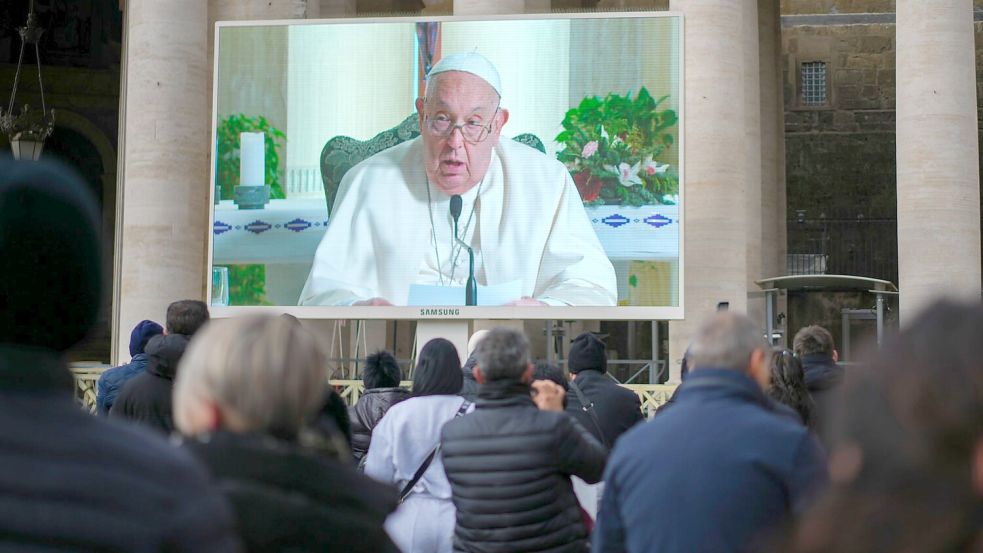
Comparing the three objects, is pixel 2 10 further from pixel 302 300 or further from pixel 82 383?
pixel 302 300

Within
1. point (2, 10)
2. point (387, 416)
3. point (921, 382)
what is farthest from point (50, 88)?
point (921, 382)

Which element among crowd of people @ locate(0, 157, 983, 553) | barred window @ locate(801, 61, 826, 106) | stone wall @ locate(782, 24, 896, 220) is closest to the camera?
crowd of people @ locate(0, 157, 983, 553)

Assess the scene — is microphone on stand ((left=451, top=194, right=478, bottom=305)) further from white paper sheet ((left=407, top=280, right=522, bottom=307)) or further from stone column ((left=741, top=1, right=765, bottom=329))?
stone column ((left=741, top=1, right=765, bottom=329))

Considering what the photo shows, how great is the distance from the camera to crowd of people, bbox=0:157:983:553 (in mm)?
1542

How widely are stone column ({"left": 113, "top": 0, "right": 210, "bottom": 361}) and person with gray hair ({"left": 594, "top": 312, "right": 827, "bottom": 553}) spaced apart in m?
12.3

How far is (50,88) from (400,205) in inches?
568

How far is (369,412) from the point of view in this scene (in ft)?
22.5

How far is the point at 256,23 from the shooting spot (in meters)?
14.8

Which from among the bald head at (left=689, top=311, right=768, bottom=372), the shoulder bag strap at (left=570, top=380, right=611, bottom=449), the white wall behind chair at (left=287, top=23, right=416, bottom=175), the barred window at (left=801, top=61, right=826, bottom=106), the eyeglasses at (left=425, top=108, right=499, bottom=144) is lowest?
the shoulder bag strap at (left=570, top=380, right=611, bottom=449)

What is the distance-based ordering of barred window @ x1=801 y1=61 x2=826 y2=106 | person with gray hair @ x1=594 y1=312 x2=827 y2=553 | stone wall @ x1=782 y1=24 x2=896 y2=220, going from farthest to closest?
barred window @ x1=801 y1=61 x2=826 y2=106 < stone wall @ x1=782 y1=24 x2=896 y2=220 < person with gray hair @ x1=594 y1=312 x2=827 y2=553

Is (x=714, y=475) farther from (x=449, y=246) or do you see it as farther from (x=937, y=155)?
(x=937, y=155)

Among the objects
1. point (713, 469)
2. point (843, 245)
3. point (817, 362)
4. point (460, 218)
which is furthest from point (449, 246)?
point (843, 245)

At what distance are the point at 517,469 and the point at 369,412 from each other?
7.11ft

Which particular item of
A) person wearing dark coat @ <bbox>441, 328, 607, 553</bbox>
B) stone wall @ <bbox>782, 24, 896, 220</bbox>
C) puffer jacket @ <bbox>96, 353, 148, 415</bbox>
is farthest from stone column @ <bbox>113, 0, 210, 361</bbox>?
stone wall @ <bbox>782, 24, 896, 220</bbox>
